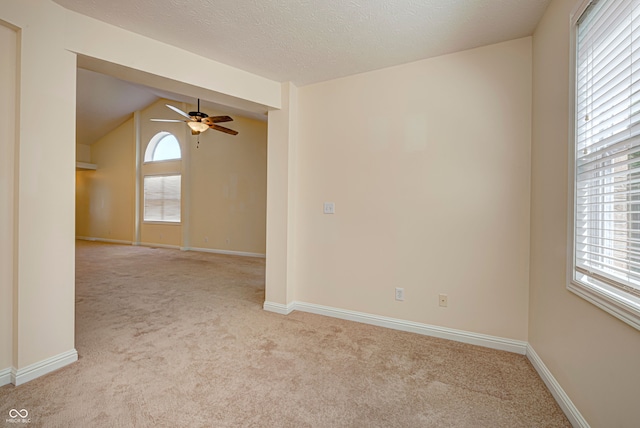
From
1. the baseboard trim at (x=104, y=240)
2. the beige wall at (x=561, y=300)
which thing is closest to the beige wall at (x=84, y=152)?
the baseboard trim at (x=104, y=240)

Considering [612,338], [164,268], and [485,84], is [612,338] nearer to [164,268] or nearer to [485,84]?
[485,84]

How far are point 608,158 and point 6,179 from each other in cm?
331

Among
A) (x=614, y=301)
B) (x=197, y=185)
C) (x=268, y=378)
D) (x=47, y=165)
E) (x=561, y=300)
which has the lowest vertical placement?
(x=268, y=378)

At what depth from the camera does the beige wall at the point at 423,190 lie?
229 cm

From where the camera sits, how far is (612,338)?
47.9 inches

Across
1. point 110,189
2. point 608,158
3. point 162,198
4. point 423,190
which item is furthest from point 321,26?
point 110,189

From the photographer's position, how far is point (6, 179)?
1.78 meters

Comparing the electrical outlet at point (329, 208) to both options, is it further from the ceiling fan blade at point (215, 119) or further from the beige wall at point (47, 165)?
the ceiling fan blade at point (215, 119)

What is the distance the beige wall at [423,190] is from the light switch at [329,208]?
0.06 metres

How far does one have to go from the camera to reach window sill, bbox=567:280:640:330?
109 cm

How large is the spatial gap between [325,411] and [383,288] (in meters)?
1.37

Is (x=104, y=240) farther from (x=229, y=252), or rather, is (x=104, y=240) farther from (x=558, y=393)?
(x=558, y=393)

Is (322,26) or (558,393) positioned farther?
(322,26)

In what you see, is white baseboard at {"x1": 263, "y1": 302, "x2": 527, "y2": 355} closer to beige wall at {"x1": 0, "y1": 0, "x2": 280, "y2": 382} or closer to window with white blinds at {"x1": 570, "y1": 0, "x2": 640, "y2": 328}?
window with white blinds at {"x1": 570, "y1": 0, "x2": 640, "y2": 328}
